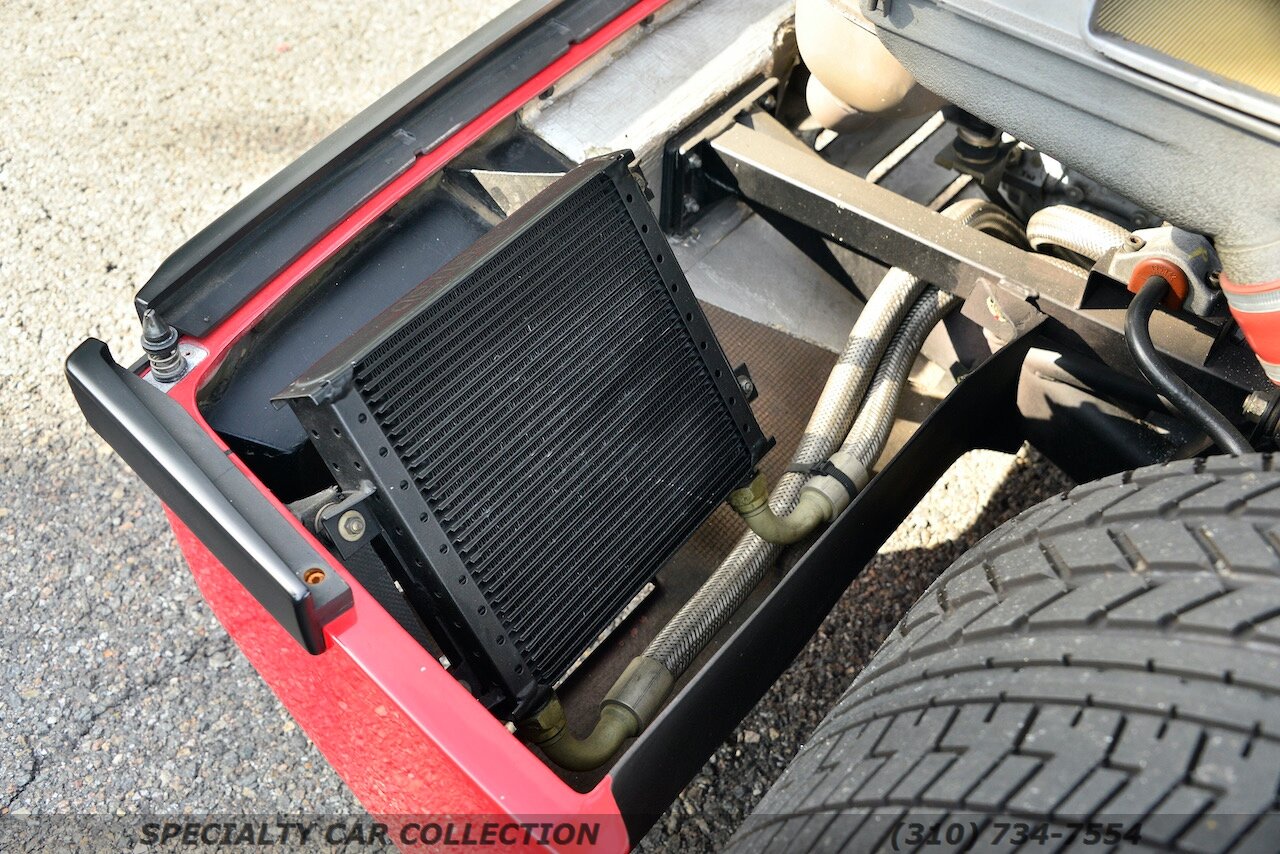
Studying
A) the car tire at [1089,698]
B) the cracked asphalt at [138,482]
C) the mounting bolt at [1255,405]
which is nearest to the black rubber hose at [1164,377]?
the mounting bolt at [1255,405]

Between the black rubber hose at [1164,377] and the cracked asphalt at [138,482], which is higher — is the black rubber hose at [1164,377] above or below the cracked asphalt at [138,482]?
above

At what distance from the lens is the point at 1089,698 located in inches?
36.0

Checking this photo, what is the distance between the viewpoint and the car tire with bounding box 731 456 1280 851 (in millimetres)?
842

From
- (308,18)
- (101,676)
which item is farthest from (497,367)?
(308,18)

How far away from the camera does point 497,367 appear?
1294 millimetres

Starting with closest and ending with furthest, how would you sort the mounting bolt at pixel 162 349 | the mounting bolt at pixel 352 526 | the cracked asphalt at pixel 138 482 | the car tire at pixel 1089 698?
1. the car tire at pixel 1089 698
2. the mounting bolt at pixel 352 526
3. the mounting bolt at pixel 162 349
4. the cracked asphalt at pixel 138 482

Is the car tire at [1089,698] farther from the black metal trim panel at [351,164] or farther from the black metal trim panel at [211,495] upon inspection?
the black metal trim panel at [351,164]

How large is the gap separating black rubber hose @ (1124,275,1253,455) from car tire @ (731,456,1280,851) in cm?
24

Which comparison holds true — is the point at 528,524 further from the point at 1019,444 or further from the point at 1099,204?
the point at 1099,204

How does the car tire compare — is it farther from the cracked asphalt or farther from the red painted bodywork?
the cracked asphalt

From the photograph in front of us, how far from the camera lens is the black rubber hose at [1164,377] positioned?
4.17ft

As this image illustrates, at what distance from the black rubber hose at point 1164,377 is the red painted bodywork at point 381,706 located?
2.65ft

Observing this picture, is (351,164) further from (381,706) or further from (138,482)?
(138,482)

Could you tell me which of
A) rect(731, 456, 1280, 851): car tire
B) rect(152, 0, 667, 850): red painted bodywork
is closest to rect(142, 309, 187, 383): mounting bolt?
rect(152, 0, 667, 850): red painted bodywork
